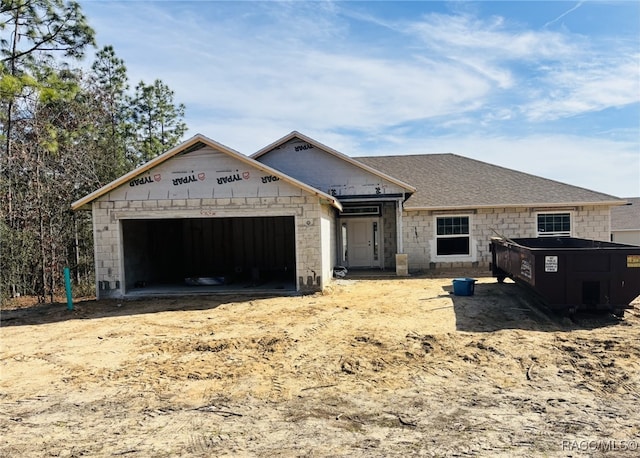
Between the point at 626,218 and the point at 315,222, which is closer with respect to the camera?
the point at 315,222

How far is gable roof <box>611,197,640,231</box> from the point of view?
30.4 metres

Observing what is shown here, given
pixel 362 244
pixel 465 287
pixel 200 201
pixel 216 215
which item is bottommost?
pixel 465 287

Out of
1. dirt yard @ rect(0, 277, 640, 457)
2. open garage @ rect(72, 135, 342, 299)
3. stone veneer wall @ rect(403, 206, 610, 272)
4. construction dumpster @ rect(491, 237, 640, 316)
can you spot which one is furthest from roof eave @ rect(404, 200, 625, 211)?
construction dumpster @ rect(491, 237, 640, 316)

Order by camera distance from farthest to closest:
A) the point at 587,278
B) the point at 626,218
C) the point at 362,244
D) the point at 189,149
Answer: the point at 626,218
the point at 362,244
the point at 189,149
the point at 587,278

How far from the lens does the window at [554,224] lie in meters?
18.0

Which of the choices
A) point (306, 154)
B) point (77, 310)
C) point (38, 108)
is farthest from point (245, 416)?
point (38, 108)

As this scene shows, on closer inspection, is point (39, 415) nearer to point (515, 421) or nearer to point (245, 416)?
point (245, 416)

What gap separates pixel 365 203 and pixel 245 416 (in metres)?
14.9

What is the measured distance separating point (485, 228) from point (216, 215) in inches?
445

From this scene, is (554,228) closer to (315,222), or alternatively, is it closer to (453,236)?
(453,236)

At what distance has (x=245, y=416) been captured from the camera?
15.8 ft

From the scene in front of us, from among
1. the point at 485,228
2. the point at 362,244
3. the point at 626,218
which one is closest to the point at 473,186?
the point at 485,228

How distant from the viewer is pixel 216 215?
42.4ft

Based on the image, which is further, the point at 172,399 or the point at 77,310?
the point at 77,310
